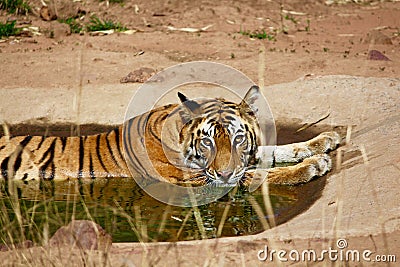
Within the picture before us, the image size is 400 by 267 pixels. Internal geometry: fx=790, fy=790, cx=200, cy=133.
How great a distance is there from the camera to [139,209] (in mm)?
5113

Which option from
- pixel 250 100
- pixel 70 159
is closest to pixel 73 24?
pixel 70 159

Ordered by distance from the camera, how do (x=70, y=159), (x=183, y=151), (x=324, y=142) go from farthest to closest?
(x=324, y=142)
(x=70, y=159)
(x=183, y=151)

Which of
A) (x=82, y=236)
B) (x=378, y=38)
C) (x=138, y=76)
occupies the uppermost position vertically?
(x=82, y=236)

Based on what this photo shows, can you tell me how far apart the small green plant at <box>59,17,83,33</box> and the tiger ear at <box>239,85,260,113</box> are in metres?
5.52

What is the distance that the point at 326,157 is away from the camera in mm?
5719

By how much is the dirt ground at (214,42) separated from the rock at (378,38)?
0.01 meters

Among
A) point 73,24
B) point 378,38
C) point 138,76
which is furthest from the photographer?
point 73,24

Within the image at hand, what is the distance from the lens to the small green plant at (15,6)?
11261 millimetres

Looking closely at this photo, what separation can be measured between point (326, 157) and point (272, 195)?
591 millimetres

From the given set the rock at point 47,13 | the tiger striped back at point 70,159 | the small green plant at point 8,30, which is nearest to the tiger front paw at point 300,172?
the tiger striped back at point 70,159

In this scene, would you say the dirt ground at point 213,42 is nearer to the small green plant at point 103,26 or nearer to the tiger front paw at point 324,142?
the small green plant at point 103,26

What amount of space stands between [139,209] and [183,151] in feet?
1.95

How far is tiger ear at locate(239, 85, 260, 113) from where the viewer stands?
5309mm

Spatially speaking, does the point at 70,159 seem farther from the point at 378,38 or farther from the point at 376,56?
the point at 378,38
